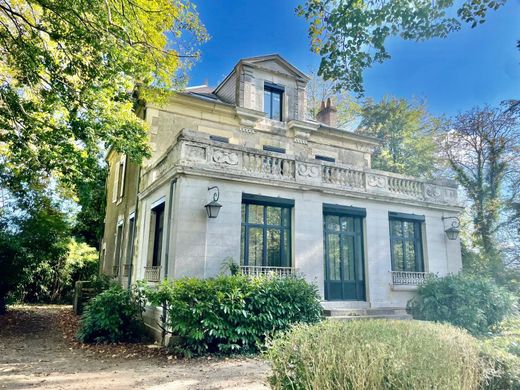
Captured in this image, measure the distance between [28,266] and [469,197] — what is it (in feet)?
67.1

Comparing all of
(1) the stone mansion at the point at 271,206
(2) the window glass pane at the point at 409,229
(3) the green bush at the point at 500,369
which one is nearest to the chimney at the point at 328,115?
(1) the stone mansion at the point at 271,206

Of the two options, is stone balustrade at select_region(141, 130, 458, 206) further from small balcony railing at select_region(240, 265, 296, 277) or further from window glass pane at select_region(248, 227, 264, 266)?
small balcony railing at select_region(240, 265, 296, 277)

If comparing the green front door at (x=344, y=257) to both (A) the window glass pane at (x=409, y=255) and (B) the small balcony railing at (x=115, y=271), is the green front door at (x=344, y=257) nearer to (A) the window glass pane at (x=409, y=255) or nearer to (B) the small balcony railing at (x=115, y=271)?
(A) the window glass pane at (x=409, y=255)

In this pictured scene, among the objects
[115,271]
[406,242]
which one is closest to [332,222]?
[406,242]

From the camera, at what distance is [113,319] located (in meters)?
9.12

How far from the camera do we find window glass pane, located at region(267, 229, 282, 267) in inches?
404

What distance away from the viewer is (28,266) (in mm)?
13477

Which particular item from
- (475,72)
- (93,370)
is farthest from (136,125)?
(475,72)

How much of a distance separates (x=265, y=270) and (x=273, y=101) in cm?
791

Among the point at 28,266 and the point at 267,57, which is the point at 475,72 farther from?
the point at 28,266

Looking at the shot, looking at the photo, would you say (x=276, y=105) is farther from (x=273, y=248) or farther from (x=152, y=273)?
(x=152, y=273)

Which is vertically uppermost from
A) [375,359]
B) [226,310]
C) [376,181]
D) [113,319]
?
[376,181]

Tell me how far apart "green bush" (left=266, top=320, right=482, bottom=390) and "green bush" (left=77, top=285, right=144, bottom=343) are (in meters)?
6.58

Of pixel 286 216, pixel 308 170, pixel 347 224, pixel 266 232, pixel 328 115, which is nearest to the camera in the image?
pixel 266 232
